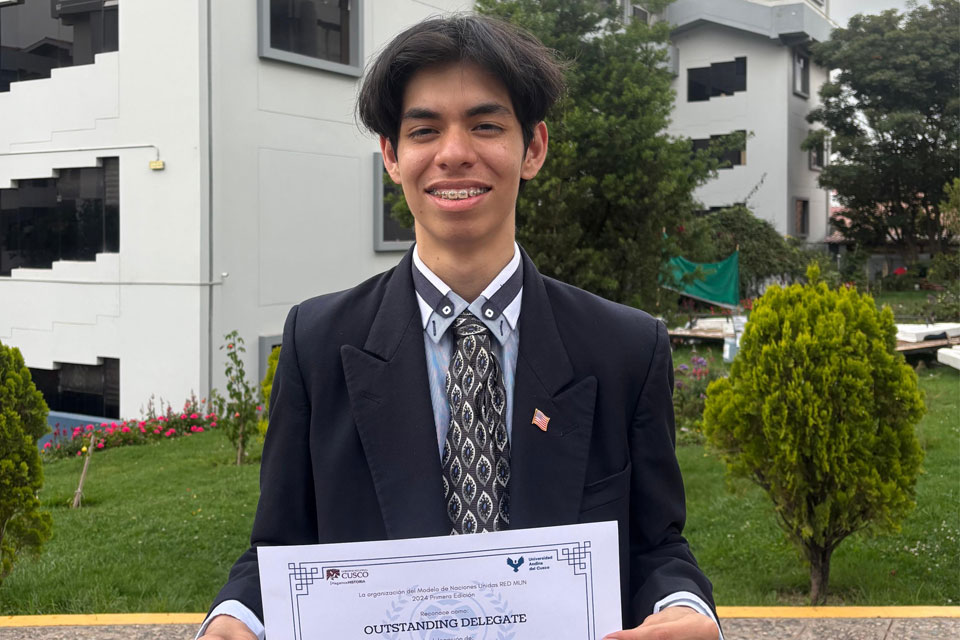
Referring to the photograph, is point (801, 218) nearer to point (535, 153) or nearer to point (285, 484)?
point (535, 153)

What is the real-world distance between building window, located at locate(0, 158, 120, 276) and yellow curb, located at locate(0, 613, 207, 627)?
9409 mm

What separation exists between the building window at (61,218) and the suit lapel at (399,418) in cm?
1282

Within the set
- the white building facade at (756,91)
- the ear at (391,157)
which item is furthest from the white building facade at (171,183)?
the white building facade at (756,91)

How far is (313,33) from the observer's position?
14.5m

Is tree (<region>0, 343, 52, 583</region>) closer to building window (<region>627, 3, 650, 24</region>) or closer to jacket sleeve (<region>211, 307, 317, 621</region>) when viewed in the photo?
jacket sleeve (<region>211, 307, 317, 621</region>)

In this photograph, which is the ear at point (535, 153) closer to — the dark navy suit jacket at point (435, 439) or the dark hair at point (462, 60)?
the dark hair at point (462, 60)

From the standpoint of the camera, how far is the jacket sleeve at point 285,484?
1.94 metres

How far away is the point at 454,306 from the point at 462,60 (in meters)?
0.48

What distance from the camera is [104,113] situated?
13.9 meters

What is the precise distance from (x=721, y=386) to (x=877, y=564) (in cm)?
163

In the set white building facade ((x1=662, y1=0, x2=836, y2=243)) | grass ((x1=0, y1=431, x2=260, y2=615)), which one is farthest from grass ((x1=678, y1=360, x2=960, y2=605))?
white building facade ((x1=662, y1=0, x2=836, y2=243))

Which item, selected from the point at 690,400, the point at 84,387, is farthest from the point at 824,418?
the point at 84,387

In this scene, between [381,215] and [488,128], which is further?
[381,215]

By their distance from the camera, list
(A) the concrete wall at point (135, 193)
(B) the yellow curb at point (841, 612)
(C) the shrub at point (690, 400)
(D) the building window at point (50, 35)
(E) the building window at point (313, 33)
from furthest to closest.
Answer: (D) the building window at point (50, 35) → (E) the building window at point (313, 33) → (A) the concrete wall at point (135, 193) → (C) the shrub at point (690, 400) → (B) the yellow curb at point (841, 612)
